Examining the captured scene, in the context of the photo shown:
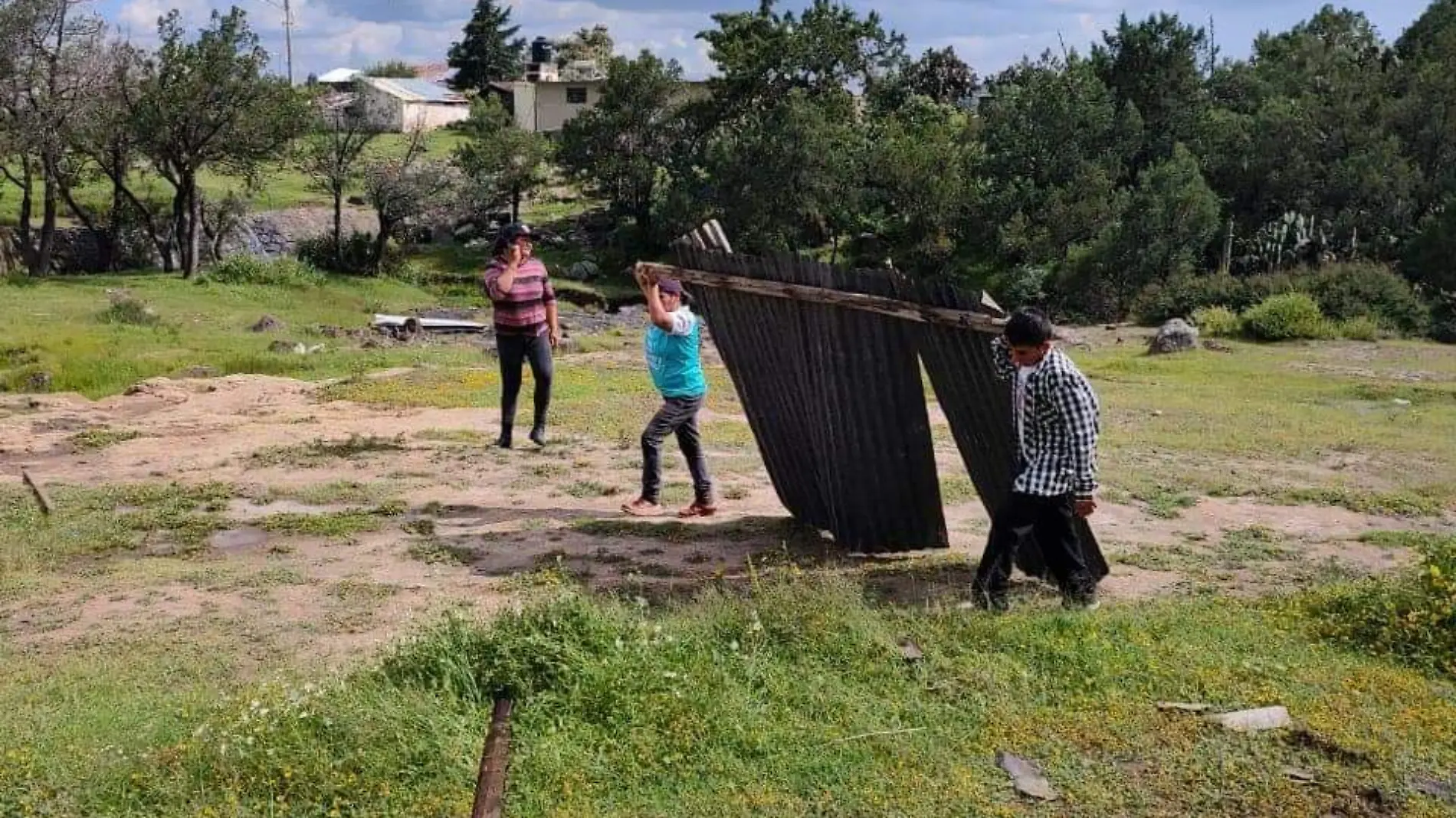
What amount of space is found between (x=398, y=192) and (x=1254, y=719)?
107 feet

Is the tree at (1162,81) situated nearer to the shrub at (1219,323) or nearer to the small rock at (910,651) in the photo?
the shrub at (1219,323)

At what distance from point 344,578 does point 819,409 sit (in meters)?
2.80

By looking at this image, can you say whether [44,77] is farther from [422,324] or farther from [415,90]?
[415,90]

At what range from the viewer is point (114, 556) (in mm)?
7488

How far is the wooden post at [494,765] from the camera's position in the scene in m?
4.01

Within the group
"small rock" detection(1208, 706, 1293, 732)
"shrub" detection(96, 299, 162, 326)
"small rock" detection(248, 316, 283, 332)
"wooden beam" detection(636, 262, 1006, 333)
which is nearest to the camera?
"small rock" detection(1208, 706, 1293, 732)

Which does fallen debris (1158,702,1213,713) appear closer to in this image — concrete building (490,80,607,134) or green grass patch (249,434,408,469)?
green grass patch (249,434,408,469)

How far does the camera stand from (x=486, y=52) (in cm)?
6297

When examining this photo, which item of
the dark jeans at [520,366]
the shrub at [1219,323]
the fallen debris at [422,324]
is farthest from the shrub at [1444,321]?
the dark jeans at [520,366]

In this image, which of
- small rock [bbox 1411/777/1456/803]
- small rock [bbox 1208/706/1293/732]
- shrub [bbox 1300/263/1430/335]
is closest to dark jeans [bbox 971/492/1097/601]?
small rock [bbox 1208/706/1293/732]

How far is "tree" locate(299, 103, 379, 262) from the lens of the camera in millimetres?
34312

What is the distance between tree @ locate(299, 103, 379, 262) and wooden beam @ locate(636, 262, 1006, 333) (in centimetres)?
2879

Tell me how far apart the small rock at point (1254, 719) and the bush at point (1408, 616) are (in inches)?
38.0

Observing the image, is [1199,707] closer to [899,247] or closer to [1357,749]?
[1357,749]
